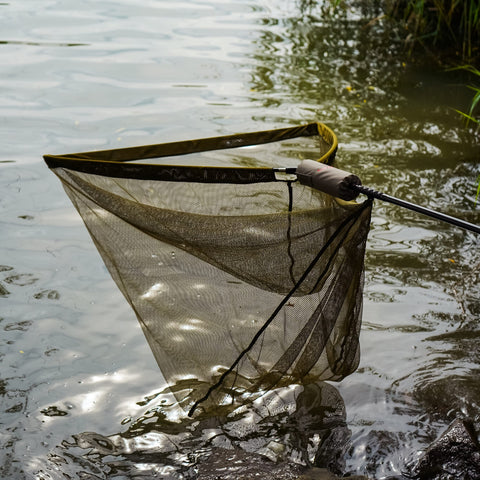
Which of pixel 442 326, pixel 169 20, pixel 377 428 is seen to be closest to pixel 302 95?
pixel 169 20

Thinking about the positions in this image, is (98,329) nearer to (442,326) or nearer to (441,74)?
(442,326)

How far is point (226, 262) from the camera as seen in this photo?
2.51 m

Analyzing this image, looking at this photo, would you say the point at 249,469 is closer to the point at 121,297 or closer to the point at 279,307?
the point at 279,307

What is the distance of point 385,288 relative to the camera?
157 inches

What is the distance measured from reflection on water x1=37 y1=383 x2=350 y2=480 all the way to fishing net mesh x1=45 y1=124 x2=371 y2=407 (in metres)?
0.16

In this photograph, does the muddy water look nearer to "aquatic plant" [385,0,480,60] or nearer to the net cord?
the net cord

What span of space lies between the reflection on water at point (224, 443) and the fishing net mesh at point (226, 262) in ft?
0.53

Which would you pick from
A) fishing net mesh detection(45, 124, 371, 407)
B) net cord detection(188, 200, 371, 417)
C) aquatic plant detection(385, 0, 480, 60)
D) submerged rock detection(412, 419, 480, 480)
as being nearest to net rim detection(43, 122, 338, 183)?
fishing net mesh detection(45, 124, 371, 407)

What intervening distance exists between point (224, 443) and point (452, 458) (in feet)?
3.19

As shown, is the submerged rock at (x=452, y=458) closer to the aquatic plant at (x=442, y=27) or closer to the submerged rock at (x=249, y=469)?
the submerged rock at (x=249, y=469)

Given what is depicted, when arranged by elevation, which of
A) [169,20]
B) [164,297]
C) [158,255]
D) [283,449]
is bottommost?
[283,449]

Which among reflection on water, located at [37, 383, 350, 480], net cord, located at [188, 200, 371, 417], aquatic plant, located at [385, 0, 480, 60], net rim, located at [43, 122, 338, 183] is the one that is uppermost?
aquatic plant, located at [385, 0, 480, 60]

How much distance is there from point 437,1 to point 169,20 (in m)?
3.52

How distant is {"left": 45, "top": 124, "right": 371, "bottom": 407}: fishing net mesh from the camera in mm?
2381
